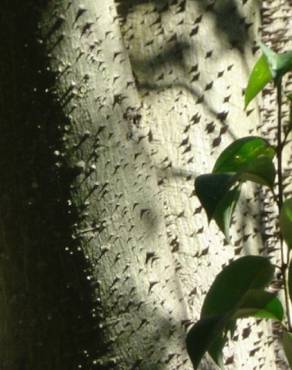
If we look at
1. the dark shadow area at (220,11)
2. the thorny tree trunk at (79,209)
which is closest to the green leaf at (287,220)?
the thorny tree trunk at (79,209)

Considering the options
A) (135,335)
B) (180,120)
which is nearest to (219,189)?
(135,335)

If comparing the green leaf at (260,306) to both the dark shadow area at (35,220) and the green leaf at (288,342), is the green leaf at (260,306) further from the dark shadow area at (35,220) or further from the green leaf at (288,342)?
the dark shadow area at (35,220)

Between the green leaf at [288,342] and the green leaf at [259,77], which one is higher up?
the green leaf at [259,77]

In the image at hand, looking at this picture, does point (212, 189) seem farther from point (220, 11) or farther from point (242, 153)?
point (220, 11)

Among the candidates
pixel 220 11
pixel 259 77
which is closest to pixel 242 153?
pixel 259 77

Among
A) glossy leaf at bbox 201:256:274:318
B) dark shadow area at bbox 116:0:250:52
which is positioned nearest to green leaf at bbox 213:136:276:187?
glossy leaf at bbox 201:256:274:318

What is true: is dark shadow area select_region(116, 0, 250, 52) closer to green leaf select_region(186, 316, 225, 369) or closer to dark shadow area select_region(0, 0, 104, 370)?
dark shadow area select_region(0, 0, 104, 370)

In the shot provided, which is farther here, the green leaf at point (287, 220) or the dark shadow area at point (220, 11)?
the dark shadow area at point (220, 11)
